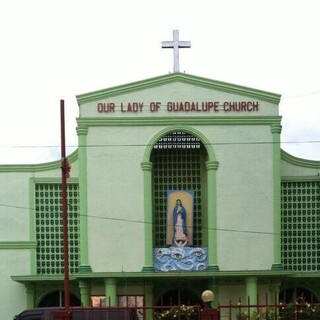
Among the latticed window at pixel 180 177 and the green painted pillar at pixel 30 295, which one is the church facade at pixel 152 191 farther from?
the green painted pillar at pixel 30 295

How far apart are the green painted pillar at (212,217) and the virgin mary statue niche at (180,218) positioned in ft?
4.78

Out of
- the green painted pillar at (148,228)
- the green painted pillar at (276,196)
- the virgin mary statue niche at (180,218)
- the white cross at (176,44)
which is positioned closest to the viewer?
the green painted pillar at (148,228)

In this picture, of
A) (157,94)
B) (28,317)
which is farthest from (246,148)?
(28,317)

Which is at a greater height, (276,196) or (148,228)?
(276,196)

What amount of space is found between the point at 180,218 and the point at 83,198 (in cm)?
463

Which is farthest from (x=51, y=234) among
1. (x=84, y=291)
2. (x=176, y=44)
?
(x=176, y=44)

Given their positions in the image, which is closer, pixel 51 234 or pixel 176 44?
pixel 176 44

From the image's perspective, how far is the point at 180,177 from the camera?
4628 cm

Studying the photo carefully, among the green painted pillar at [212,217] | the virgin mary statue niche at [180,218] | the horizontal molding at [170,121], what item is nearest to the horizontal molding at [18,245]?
A: the horizontal molding at [170,121]

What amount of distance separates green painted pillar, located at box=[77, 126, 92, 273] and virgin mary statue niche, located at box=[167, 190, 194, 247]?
4.01m

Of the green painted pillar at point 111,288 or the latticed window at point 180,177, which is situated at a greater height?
the latticed window at point 180,177

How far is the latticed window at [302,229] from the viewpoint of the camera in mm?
46031

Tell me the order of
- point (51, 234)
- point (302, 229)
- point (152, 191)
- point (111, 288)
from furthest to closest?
point (51, 234), point (302, 229), point (152, 191), point (111, 288)

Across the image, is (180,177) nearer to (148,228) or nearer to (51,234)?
(148,228)
